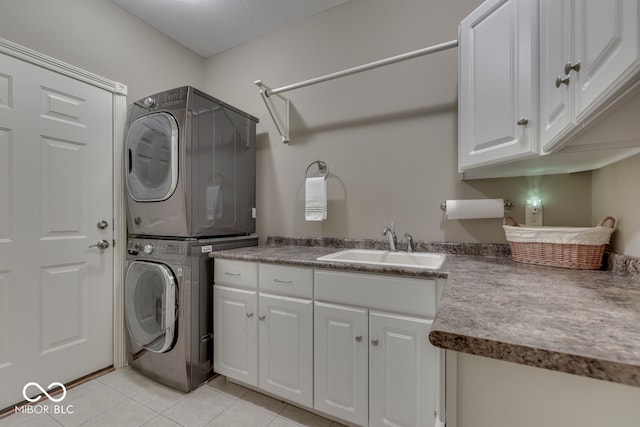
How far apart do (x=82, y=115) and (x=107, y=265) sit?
41.4 inches

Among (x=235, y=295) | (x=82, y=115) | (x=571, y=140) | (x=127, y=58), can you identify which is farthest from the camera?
(x=127, y=58)

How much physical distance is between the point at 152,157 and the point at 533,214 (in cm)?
241

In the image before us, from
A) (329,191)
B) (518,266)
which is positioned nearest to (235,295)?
(329,191)

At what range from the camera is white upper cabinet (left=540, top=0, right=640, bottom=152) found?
1.87ft

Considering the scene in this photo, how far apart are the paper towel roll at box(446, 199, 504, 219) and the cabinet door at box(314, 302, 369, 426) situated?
810 millimetres

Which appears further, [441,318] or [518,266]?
[518,266]

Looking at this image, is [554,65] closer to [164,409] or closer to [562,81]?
[562,81]

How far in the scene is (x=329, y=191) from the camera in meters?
2.11

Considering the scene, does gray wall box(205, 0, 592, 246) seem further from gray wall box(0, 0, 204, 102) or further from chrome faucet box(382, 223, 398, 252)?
gray wall box(0, 0, 204, 102)

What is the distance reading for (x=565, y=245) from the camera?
1179mm

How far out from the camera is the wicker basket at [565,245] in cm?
112

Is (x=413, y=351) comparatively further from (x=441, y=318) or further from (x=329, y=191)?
(x=329, y=191)

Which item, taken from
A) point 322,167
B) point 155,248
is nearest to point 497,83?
point 322,167

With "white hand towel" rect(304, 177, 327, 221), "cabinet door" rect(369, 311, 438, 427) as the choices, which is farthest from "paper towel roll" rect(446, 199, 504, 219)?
"white hand towel" rect(304, 177, 327, 221)
